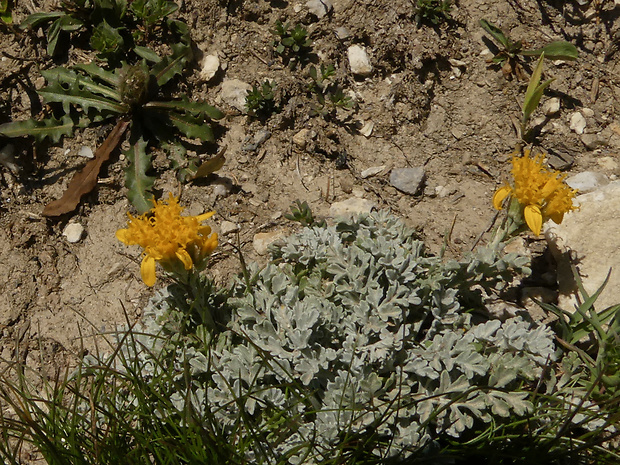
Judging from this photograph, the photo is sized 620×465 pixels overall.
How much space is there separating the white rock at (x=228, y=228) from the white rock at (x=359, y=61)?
1.29m

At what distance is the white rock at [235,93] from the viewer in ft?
12.3

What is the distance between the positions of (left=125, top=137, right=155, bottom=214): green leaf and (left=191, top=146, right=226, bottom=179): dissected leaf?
280 millimetres

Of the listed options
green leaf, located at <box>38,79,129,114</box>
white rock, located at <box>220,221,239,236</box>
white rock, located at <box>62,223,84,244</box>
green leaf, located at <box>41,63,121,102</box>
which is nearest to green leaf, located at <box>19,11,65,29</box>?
green leaf, located at <box>41,63,121,102</box>

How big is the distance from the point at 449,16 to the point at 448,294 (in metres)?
2.04

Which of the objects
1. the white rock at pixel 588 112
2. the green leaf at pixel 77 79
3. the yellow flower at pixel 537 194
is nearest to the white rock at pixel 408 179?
the yellow flower at pixel 537 194

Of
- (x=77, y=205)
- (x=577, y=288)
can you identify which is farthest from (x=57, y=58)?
(x=577, y=288)

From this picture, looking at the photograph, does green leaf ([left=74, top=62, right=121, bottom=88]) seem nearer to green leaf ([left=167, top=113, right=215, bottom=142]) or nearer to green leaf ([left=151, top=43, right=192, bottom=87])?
green leaf ([left=151, top=43, right=192, bottom=87])

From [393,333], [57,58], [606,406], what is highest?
[57,58]

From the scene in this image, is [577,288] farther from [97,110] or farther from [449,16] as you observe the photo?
[97,110]

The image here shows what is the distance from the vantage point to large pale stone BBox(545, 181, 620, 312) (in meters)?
3.05

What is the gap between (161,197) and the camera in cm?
359

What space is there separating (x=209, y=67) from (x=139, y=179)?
0.91 m

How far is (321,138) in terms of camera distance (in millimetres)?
3654

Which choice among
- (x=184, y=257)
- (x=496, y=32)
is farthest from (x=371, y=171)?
(x=184, y=257)
